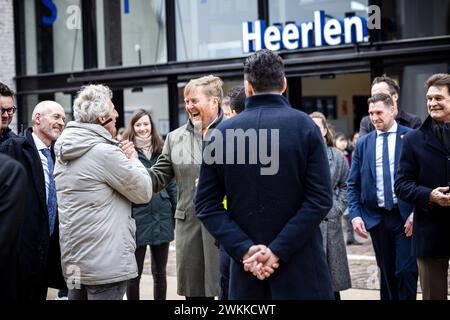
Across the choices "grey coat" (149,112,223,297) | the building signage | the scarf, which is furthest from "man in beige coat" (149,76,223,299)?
the building signage

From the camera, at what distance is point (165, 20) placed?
44.7ft

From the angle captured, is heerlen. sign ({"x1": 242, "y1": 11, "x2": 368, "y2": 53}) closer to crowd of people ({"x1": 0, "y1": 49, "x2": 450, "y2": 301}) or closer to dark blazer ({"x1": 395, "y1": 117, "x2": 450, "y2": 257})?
crowd of people ({"x1": 0, "y1": 49, "x2": 450, "y2": 301})

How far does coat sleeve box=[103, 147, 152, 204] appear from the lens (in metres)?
4.95

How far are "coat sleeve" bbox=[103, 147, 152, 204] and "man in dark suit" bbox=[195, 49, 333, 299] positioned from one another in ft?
3.66

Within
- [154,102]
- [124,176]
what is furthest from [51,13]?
[124,176]

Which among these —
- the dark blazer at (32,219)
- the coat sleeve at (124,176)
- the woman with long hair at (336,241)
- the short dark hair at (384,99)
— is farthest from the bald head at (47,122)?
the short dark hair at (384,99)

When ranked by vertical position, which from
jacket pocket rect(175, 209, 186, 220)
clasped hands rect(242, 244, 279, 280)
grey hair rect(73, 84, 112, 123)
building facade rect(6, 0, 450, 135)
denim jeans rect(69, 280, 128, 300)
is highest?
building facade rect(6, 0, 450, 135)

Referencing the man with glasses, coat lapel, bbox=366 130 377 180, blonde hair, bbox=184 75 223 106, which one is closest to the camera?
the man with glasses

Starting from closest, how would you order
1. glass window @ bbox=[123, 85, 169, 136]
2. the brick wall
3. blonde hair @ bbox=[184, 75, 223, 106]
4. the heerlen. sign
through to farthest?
blonde hair @ bbox=[184, 75, 223, 106], the heerlen. sign, glass window @ bbox=[123, 85, 169, 136], the brick wall

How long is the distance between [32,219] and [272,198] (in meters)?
1.98

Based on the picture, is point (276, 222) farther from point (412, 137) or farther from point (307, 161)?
point (412, 137)

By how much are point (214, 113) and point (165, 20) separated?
28.0 feet

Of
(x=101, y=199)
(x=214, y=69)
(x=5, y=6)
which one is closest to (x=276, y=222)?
(x=101, y=199)

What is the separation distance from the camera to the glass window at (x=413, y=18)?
11000 mm
